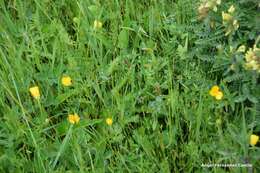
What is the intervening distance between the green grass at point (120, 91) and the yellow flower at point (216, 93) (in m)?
A: 0.03

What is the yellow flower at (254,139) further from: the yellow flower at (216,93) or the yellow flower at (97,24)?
the yellow flower at (97,24)

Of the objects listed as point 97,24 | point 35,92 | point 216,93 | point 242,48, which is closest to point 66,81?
point 35,92

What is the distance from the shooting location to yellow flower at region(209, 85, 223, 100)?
2128 mm

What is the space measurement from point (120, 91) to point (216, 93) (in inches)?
17.8

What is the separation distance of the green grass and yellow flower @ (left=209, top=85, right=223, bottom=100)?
3cm

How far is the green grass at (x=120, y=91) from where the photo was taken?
6.73 feet

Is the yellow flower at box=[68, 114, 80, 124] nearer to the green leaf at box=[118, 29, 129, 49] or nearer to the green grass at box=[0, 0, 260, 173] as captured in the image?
the green grass at box=[0, 0, 260, 173]

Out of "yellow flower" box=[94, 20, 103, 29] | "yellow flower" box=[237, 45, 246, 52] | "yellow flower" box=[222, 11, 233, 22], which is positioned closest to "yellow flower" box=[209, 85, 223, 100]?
"yellow flower" box=[237, 45, 246, 52]

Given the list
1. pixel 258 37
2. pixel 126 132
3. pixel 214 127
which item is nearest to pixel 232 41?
pixel 258 37

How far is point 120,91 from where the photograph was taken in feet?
7.66

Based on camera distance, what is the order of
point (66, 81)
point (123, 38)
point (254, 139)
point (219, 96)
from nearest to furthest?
1. point (254, 139)
2. point (219, 96)
3. point (66, 81)
4. point (123, 38)

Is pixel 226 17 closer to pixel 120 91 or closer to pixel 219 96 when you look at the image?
pixel 219 96

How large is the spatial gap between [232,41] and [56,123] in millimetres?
872

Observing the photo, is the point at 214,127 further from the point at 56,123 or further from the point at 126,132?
the point at 56,123
